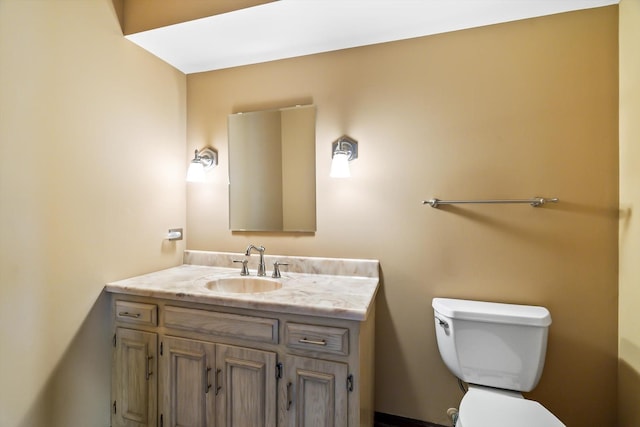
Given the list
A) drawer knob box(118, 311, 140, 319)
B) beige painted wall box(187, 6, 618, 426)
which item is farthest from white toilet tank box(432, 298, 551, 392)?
drawer knob box(118, 311, 140, 319)

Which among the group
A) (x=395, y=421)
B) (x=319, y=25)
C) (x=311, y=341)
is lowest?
(x=395, y=421)

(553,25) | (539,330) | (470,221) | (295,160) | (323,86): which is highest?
(553,25)

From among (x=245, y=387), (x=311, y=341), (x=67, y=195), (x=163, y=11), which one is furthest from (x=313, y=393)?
(x=163, y=11)

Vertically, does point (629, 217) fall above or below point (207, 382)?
above

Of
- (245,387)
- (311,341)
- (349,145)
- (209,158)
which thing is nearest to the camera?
(311,341)

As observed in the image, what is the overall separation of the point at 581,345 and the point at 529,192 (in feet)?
2.56

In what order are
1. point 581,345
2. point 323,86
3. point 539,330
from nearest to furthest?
point 539,330 → point 581,345 → point 323,86

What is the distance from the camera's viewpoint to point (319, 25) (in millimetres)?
1559

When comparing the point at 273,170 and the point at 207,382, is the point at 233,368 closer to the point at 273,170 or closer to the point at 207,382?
the point at 207,382

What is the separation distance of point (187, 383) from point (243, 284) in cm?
56

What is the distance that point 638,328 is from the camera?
1216 millimetres

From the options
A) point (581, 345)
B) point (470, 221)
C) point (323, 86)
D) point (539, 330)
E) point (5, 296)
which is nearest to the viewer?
point (5, 296)

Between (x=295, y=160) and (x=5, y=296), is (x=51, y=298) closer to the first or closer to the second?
(x=5, y=296)

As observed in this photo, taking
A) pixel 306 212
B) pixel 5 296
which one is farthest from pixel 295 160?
pixel 5 296
